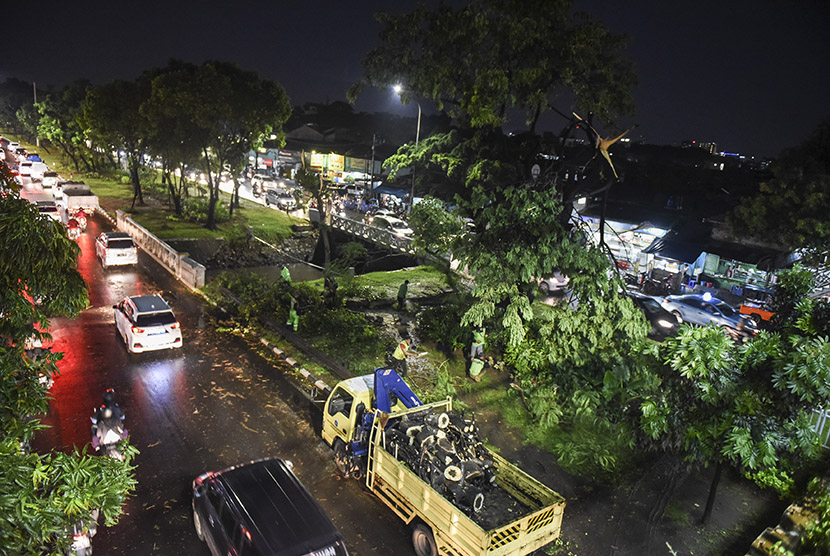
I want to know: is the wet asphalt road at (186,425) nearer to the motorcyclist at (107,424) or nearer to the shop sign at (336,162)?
the motorcyclist at (107,424)

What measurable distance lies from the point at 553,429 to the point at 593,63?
29.2 ft

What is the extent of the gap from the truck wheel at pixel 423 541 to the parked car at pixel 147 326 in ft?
32.7

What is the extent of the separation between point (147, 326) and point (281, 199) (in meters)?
29.6

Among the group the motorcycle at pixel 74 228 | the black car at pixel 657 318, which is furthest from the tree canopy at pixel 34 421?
the motorcycle at pixel 74 228

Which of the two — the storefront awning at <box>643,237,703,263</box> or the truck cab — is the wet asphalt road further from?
the storefront awning at <box>643,237,703,263</box>

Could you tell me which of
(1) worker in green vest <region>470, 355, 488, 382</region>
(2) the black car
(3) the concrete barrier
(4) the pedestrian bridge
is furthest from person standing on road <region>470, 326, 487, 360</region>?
(4) the pedestrian bridge

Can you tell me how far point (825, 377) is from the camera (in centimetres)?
641

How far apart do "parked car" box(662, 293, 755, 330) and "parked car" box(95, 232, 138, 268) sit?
79.7 feet

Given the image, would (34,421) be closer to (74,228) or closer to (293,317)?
(293,317)

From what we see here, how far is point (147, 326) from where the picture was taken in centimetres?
1448

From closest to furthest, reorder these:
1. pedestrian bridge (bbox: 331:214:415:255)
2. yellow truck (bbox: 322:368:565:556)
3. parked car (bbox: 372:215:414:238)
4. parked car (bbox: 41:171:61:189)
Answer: yellow truck (bbox: 322:368:565:556) < pedestrian bridge (bbox: 331:214:415:255) < parked car (bbox: 372:215:414:238) < parked car (bbox: 41:171:61:189)

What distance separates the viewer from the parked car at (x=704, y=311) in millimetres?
21516

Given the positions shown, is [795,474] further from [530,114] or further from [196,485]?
[196,485]

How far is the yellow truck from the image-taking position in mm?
7332
